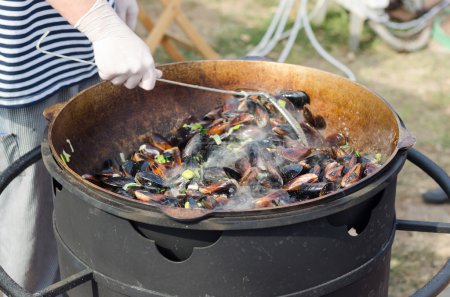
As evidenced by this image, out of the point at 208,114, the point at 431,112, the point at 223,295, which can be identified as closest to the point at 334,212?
the point at 223,295

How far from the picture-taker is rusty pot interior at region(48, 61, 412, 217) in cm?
198

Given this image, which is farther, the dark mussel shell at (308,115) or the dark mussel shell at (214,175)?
the dark mussel shell at (308,115)

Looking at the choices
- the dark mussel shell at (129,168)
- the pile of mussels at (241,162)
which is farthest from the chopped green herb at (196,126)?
the dark mussel shell at (129,168)

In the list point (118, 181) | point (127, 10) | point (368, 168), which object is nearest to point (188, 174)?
point (118, 181)

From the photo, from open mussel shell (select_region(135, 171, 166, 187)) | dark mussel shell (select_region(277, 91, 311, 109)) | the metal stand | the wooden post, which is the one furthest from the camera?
the wooden post

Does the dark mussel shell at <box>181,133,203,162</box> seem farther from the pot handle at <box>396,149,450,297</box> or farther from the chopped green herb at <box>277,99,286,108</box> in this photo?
the pot handle at <box>396,149,450,297</box>

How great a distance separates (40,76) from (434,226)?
1.41 m

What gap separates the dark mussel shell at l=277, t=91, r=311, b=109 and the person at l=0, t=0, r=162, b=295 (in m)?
0.50

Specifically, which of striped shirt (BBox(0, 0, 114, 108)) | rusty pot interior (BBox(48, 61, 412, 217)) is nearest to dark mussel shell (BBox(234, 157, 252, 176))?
rusty pot interior (BBox(48, 61, 412, 217))

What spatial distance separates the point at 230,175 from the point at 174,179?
0.59 feet

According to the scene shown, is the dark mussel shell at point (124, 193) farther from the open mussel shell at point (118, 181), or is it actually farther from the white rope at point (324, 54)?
the white rope at point (324, 54)

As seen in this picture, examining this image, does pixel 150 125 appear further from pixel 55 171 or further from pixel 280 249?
pixel 280 249

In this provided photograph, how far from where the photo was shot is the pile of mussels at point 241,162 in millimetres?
1692

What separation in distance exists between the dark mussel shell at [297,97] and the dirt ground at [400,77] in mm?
1467
